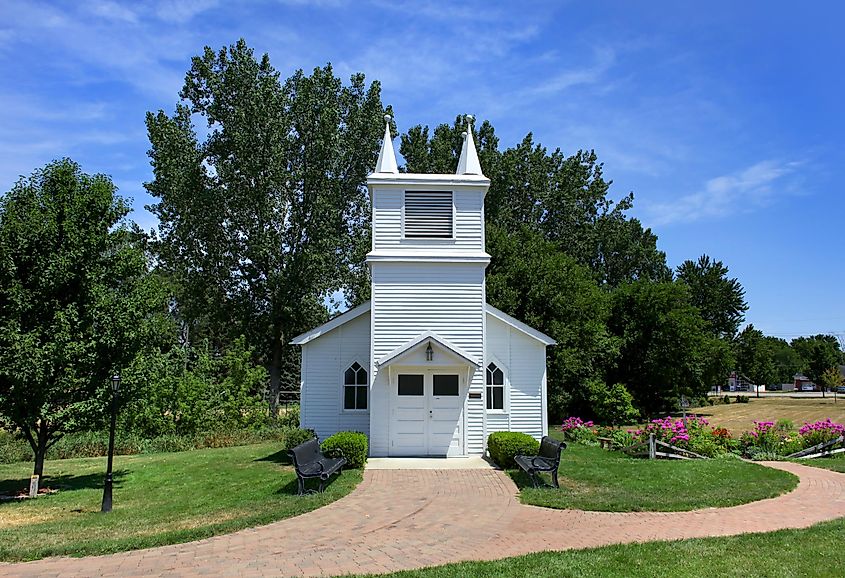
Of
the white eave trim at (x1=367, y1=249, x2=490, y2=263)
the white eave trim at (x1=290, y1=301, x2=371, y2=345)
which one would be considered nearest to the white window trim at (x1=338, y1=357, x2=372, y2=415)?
the white eave trim at (x1=290, y1=301, x2=371, y2=345)

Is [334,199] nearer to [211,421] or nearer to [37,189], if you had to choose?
[211,421]

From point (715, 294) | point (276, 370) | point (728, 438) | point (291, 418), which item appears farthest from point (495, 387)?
point (715, 294)

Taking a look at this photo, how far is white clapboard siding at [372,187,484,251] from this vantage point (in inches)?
674

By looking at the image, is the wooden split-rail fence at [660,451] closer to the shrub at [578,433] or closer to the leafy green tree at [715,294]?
the shrub at [578,433]

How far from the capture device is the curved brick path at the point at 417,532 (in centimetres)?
732

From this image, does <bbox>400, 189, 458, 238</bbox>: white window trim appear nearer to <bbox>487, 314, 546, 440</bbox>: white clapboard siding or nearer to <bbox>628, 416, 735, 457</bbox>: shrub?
<bbox>487, 314, 546, 440</bbox>: white clapboard siding

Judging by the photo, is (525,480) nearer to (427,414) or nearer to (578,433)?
(427,414)

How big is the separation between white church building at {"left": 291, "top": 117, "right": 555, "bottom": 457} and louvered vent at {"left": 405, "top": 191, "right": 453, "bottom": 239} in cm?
3

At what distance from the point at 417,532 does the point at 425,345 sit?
732 centimetres

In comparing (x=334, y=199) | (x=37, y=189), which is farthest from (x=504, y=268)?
(x=37, y=189)

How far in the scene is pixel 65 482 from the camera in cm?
1405

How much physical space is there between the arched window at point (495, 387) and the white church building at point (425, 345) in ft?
0.10

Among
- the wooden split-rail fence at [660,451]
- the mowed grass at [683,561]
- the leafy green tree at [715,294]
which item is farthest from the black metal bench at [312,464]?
the leafy green tree at [715,294]

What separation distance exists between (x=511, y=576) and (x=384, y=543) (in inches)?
89.1
